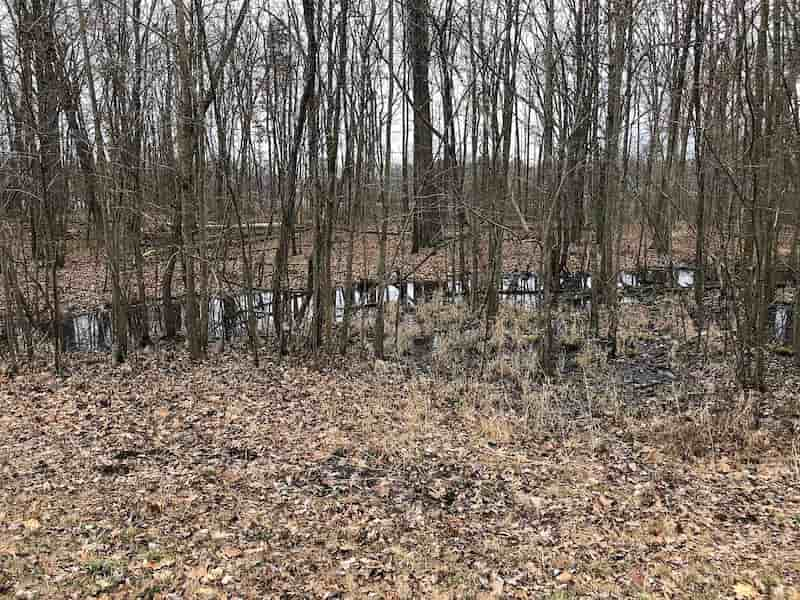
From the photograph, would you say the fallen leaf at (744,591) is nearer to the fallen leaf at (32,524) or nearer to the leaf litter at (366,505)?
the leaf litter at (366,505)

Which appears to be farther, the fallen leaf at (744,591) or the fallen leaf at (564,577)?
the fallen leaf at (564,577)

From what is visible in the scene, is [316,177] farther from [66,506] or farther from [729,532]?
[729,532]

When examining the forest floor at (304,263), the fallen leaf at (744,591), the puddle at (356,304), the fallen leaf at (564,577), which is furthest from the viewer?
the forest floor at (304,263)

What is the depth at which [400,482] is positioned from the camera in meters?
5.64

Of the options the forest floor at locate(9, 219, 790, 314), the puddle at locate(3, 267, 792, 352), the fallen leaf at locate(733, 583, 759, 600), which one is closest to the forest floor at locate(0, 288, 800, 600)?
the fallen leaf at locate(733, 583, 759, 600)

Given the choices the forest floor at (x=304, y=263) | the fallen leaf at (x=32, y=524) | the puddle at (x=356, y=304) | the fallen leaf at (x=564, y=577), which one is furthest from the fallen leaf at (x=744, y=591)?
the forest floor at (x=304, y=263)

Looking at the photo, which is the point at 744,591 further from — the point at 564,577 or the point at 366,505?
the point at 366,505

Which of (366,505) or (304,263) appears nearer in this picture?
(366,505)

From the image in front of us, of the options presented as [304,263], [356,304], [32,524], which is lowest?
[32,524]

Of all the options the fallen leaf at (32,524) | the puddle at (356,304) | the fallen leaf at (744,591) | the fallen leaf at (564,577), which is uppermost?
the puddle at (356,304)

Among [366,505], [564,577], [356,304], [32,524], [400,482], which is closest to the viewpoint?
[564,577]

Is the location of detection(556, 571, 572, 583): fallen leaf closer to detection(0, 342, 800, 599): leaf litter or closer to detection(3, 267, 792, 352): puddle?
detection(0, 342, 800, 599): leaf litter

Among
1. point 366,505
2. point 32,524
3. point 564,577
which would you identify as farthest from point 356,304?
point 564,577

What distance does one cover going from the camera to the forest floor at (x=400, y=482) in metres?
4.16
